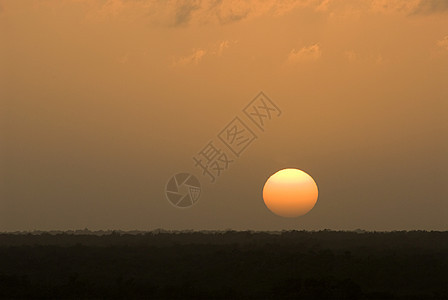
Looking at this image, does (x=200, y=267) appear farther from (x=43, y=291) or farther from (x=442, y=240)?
(x=442, y=240)

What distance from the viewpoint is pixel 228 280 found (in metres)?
33.7

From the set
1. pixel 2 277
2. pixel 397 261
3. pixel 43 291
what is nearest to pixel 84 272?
pixel 2 277

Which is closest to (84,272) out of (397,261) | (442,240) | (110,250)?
(110,250)

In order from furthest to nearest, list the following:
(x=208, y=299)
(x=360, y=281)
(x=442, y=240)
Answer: (x=442, y=240)
(x=360, y=281)
(x=208, y=299)

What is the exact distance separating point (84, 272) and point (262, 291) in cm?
1135

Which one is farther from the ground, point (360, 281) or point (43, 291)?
point (360, 281)

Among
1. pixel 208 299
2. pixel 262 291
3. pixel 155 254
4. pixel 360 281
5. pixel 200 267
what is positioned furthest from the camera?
pixel 155 254

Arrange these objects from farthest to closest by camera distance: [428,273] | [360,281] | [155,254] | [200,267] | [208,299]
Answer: [155,254] → [200,267] → [428,273] → [360,281] → [208,299]

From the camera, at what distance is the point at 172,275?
117 feet

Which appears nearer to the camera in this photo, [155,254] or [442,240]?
[155,254]

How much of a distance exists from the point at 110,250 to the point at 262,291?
2055 cm

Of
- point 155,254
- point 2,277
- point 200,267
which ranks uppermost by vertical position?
point 155,254

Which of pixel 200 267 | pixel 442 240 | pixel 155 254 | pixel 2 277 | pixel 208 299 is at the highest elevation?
pixel 442 240

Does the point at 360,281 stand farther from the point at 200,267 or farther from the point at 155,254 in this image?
the point at 155,254
